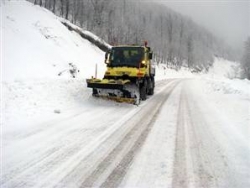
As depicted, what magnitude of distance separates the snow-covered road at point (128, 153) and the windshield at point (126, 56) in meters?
5.36

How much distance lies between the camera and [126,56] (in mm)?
17609

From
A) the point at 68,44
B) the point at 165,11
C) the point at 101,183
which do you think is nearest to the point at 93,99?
the point at 101,183

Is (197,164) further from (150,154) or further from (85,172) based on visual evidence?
(85,172)

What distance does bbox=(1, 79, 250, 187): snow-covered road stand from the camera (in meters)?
6.25

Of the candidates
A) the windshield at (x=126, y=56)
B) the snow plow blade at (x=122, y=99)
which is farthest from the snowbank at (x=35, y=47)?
the snow plow blade at (x=122, y=99)

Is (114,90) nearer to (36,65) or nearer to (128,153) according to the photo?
(128,153)

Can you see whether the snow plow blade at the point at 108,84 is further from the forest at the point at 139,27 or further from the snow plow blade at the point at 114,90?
the forest at the point at 139,27

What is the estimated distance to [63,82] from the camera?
16328mm

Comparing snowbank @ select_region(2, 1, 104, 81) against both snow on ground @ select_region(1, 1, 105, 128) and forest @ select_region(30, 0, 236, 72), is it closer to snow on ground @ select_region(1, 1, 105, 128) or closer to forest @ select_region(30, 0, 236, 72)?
snow on ground @ select_region(1, 1, 105, 128)

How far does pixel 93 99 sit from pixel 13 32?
508 inches

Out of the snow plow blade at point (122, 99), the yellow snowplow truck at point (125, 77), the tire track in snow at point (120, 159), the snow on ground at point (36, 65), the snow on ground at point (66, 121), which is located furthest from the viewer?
the snow plow blade at point (122, 99)

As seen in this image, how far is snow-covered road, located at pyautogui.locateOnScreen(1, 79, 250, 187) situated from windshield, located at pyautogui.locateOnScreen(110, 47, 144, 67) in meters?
5.36

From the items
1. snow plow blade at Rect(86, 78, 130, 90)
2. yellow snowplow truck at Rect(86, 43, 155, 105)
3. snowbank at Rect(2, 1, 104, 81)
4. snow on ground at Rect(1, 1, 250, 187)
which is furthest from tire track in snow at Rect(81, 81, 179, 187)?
snowbank at Rect(2, 1, 104, 81)

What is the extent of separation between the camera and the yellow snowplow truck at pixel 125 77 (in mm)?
15523
